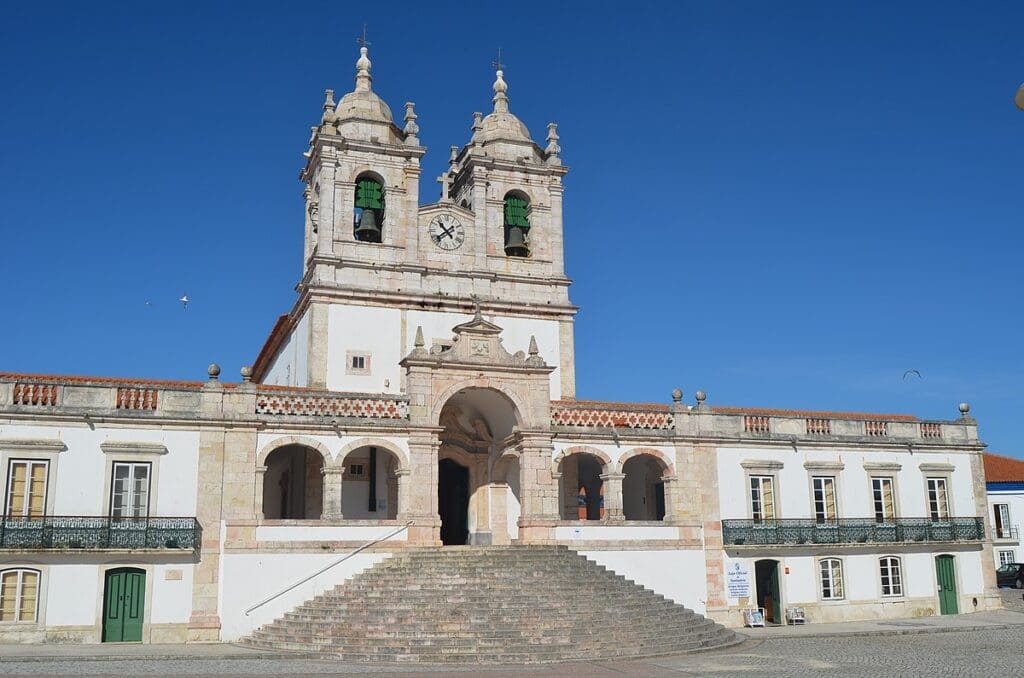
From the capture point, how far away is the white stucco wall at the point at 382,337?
2714 centimetres

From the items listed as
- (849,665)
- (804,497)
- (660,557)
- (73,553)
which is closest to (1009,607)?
(804,497)

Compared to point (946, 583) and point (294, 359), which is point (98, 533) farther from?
point (946, 583)

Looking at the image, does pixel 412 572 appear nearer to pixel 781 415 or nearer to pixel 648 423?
pixel 648 423

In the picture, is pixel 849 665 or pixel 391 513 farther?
pixel 391 513

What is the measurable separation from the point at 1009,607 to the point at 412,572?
18.1 metres

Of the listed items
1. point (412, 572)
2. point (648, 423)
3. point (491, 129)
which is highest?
point (491, 129)

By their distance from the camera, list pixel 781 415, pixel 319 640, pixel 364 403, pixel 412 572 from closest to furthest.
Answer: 1. pixel 319 640
2. pixel 412 572
3. pixel 364 403
4. pixel 781 415

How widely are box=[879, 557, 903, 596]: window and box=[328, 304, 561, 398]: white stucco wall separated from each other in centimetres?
981

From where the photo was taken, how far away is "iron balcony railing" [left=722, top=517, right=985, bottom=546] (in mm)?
25391

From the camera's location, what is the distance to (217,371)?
Result: 22266 mm

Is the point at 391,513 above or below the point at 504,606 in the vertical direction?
above

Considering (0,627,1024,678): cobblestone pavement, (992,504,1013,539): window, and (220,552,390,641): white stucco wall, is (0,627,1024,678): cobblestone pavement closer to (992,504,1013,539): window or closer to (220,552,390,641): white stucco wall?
(220,552,390,641): white stucco wall

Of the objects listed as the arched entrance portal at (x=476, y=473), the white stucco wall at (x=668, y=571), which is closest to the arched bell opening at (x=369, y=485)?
the arched entrance portal at (x=476, y=473)

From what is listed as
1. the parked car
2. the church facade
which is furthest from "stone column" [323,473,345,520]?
the parked car
